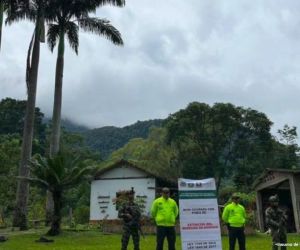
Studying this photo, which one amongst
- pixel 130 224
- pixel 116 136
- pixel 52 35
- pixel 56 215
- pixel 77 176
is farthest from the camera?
pixel 116 136

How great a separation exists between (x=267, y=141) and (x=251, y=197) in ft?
65.8

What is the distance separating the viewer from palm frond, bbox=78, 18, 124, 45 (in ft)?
106

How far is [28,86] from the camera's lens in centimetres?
2912

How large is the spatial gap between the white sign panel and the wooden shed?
54.9 ft

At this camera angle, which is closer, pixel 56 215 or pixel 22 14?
pixel 56 215

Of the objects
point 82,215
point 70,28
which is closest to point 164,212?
point 70,28

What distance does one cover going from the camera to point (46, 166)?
22.8 metres

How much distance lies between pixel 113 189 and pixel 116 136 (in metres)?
67.0

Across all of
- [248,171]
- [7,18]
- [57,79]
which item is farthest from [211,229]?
[248,171]

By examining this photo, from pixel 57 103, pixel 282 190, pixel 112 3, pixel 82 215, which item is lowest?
pixel 82 215

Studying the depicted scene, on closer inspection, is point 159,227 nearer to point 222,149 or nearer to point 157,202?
point 157,202

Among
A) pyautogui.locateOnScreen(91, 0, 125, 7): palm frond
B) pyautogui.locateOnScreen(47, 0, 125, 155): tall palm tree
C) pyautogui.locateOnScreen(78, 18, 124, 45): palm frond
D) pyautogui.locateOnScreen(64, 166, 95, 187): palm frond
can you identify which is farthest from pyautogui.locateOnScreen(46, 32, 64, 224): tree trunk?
pyautogui.locateOnScreen(64, 166, 95, 187): palm frond

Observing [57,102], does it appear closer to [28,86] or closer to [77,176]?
[28,86]

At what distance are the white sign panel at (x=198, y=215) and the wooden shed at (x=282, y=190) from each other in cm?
1673
